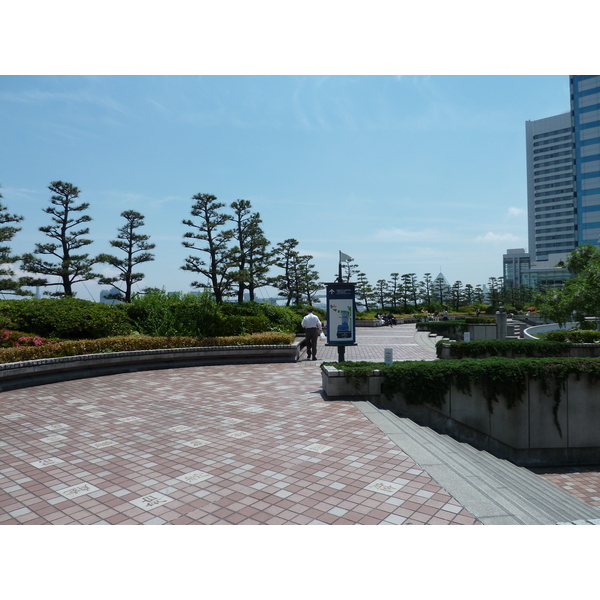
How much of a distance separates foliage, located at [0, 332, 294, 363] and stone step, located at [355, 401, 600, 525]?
→ 7.25 meters

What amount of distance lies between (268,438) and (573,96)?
278 ft

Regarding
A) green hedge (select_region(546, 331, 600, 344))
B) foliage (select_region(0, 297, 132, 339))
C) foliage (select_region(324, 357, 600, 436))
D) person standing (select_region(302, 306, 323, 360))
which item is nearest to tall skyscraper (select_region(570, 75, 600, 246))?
green hedge (select_region(546, 331, 600, 344))

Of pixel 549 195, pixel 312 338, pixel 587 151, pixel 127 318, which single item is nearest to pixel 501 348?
pixel 312 338

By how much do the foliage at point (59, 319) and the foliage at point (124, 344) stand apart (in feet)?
5.12

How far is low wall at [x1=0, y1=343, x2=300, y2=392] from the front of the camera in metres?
10.2

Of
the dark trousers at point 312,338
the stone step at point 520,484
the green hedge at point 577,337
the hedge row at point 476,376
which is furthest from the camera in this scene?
the green hedge at point 577,337

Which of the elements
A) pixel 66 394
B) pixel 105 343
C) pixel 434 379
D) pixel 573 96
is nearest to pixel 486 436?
pixel 434 379

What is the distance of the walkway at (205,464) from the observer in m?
4.08

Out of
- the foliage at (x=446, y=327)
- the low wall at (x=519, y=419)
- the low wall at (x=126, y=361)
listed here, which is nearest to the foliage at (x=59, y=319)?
the low wall at (x=126, y=361)

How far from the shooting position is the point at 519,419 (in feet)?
29.3

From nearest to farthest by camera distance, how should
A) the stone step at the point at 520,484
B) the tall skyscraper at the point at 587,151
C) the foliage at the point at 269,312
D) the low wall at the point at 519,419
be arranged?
1. the stone step at the point at 520,484
2. the low wall at the point at 519,419
3. the foliage at the point at 269,312
4. the tall skyscraper at the point at 587,151

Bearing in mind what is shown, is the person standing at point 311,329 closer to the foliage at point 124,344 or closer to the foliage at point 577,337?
the foliage at point 124,344

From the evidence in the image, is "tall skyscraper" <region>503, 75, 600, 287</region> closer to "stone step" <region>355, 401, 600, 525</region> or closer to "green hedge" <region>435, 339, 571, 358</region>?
"green hedge" <region>435, 339, 571, 358</region>

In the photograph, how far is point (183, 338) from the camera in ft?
47.2
